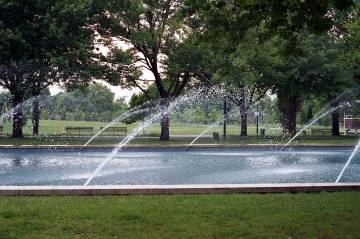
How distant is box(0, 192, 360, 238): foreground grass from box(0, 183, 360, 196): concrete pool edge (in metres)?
0.33

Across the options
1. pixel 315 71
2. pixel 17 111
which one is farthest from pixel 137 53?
pixel 315 71

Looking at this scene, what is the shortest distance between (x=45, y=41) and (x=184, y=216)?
82.8 ft

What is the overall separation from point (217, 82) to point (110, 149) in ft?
38.0

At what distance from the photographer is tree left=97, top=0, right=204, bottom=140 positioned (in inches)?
1265

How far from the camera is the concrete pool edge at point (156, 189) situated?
1032 cm

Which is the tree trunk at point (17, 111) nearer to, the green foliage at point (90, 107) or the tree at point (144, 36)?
the tree at point (144, 36)

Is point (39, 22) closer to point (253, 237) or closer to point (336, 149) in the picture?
point (336, 149)

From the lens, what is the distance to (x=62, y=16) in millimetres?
31562

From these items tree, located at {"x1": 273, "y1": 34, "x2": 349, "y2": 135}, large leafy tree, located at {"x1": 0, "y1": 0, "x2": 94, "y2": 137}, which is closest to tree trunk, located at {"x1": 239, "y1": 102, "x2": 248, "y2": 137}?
tree, located at {"x1": 273, "y1": 34, "x2": 349, "y2": 135}

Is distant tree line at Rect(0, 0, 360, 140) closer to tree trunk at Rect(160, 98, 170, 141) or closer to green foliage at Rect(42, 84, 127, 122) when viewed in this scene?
tree trunk at Rect(160, 98, 170, 141)

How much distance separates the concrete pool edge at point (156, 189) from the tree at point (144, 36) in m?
21.8

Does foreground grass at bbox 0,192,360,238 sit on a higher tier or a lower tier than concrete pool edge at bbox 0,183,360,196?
lower

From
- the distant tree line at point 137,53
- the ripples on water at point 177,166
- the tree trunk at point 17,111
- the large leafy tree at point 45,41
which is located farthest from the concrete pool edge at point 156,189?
the tree trunk at point 17,111

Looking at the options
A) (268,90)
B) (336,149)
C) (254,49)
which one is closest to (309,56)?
(254,49)
